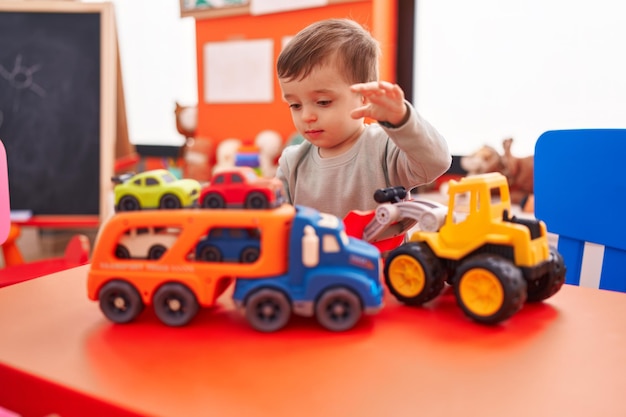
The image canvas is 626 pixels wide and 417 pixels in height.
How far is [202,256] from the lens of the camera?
55 centimetres

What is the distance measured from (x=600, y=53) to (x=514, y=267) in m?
1.34

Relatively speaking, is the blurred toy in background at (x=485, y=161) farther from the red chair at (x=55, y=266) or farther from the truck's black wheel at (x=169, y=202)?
the truck's black wheel at (x=169, y=202)

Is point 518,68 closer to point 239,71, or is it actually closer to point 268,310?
point 239,71

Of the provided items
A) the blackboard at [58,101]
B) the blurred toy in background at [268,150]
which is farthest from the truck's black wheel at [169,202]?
the blackboard at [58,101]

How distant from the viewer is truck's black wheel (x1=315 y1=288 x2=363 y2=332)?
0.52 meters

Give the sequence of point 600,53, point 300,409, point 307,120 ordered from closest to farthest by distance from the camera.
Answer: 1. point 300,409
2. point 307,120
3. point 600,53

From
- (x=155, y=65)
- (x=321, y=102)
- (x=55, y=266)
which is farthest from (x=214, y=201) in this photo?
(x=155, y=65)

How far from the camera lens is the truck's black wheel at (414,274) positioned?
59 centimetres

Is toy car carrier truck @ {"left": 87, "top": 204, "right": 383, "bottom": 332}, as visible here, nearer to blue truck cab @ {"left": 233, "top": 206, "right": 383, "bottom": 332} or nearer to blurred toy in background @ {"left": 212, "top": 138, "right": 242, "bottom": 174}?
blue truck cab @ {"left": 233, "top": 206, "right": 383, "bottom": 332}

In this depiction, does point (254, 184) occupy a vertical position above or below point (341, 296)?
above

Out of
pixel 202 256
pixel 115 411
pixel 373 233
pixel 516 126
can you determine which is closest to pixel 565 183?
pixel 373 233

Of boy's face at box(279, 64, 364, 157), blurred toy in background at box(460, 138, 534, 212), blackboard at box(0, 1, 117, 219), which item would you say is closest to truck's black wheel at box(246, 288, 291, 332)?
boy's face at box(279, 64, 364, 157)

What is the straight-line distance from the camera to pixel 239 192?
1.78 feet

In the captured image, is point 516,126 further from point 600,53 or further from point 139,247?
point 139,247
